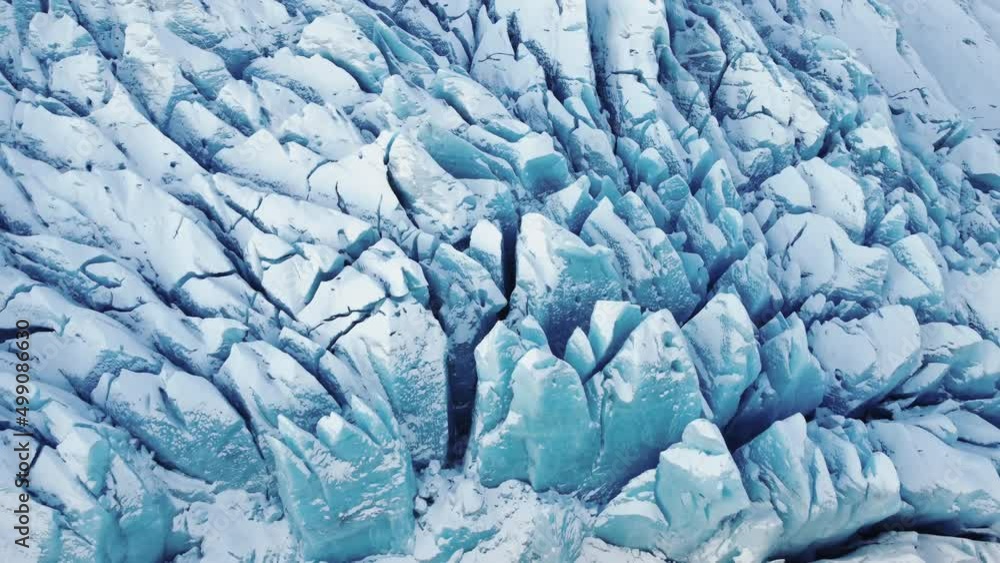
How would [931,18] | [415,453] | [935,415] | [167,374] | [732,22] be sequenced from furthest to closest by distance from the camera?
[931,18], [732,22], [935,415], [415,453], [167,374]

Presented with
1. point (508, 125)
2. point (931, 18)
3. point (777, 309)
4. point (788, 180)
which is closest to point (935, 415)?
point (777, 309)

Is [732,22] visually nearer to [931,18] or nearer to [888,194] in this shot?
[888,194]

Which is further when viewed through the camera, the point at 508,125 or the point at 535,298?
the point at 508,125

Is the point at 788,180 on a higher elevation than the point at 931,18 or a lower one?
lower

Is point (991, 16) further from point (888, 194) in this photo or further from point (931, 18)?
point (888, 194)

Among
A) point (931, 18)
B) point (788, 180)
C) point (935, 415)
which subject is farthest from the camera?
point (931, 18)

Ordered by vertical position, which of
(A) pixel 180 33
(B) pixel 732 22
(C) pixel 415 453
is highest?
(B) pixel 732 22

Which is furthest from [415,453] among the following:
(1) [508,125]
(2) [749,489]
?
(1) [508,125]
